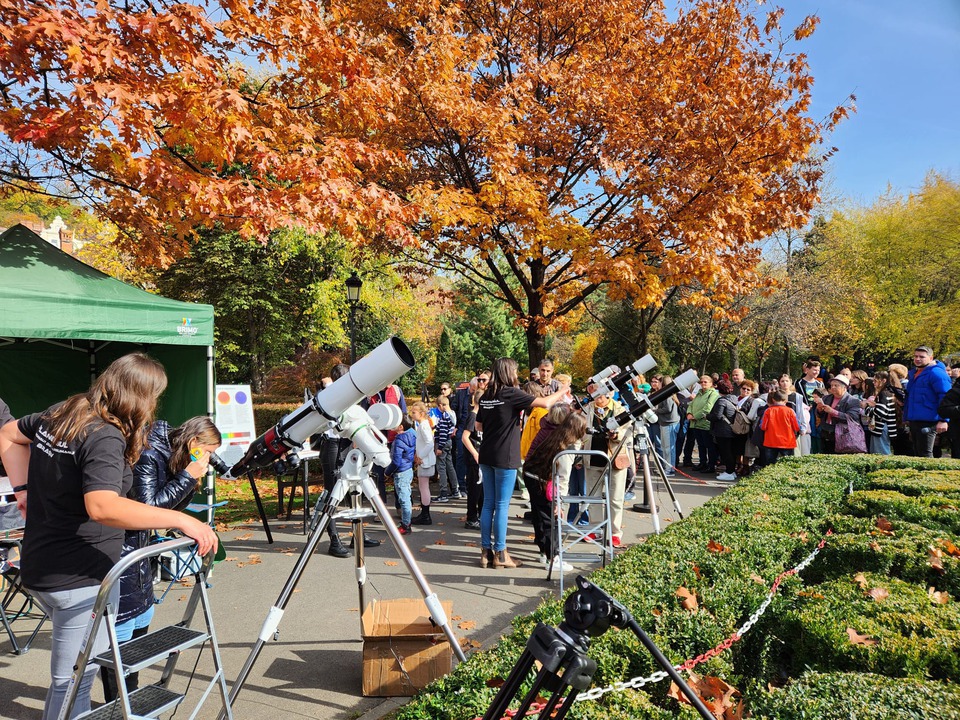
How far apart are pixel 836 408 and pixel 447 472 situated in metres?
7.02

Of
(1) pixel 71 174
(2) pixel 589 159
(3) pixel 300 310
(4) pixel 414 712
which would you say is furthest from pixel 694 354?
(4) pixel 414 712

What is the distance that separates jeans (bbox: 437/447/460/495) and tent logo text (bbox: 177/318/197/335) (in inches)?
184

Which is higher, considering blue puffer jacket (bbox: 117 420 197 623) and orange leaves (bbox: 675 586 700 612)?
blue puffer jacket (bbox: 117 420 197 623)

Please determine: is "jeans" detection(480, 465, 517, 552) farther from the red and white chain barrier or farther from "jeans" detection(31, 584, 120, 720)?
"jeans" detection(31, 584, 120, 720)

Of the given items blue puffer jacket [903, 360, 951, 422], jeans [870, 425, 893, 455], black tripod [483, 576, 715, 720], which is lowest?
jeans [870, 425, 893, 455]

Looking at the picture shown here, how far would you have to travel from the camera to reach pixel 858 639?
321 centimetres

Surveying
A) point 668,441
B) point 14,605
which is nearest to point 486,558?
point 14,605

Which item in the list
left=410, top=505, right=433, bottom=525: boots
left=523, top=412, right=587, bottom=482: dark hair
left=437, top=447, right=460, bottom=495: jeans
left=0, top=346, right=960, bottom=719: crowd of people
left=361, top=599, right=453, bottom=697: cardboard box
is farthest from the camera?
left=437, top=447, right=460, bottom=495: jeans

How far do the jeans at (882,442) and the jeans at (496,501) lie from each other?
807 cm

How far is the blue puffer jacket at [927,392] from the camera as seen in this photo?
8.89 meters

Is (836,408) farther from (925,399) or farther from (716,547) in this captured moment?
(716,547)

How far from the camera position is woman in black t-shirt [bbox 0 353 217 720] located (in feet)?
8.14

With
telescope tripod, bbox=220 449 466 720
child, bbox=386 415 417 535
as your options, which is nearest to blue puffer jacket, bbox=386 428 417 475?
child, bbox=386 415 417 535

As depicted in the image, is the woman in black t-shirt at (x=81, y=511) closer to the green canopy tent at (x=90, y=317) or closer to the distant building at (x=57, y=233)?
the green canopy tent at (x=90, y=317)
